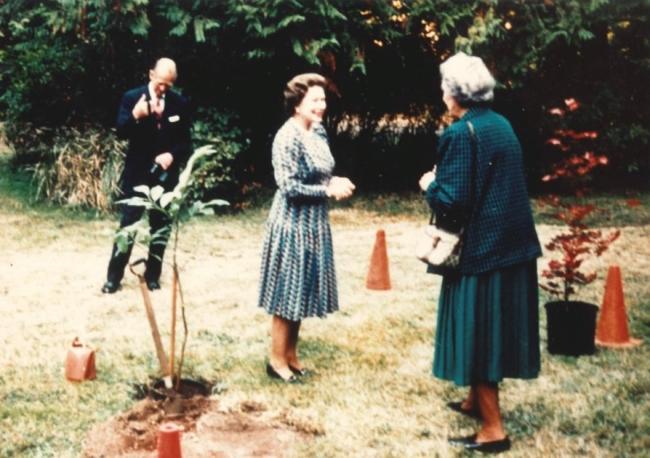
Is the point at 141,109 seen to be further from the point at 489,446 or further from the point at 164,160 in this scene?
the point at 489,446

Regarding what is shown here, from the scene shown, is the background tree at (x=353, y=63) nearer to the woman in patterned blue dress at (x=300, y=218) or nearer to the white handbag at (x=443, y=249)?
the woman in patterned blue dress at (x=300, y=218)

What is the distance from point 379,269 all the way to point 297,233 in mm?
2674

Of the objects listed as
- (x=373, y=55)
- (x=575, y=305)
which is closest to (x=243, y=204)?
(x=373, y=55)

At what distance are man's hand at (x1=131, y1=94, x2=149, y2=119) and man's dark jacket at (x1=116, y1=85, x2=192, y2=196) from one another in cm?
7

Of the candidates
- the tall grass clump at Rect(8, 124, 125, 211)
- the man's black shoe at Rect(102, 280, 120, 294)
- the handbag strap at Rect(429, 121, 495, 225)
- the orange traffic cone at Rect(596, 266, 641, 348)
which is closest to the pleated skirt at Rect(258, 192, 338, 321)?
the handbag strap at Rect(429, 121, 495, 225)

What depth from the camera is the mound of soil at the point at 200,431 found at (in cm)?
472

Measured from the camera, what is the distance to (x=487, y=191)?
14.7 ft

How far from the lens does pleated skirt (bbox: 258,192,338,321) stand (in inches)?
220

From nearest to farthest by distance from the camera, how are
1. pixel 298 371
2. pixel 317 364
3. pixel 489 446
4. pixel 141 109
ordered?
1. pixel 489 446
2. pixel 298 371
3. pixel 317 364
4. pixel 141 109

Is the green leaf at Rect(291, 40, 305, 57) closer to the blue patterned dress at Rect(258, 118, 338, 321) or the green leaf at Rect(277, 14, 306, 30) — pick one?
the green leaf at Rect(277, 14, 306, 30)

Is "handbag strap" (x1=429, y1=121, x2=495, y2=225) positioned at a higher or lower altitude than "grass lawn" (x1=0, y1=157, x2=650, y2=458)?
higher

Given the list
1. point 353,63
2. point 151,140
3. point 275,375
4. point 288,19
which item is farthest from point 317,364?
point 353,63

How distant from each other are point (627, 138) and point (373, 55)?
13.1ft

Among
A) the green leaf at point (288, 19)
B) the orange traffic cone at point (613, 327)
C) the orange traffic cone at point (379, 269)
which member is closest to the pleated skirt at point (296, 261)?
the orange traffic cone at point (613, 327)
